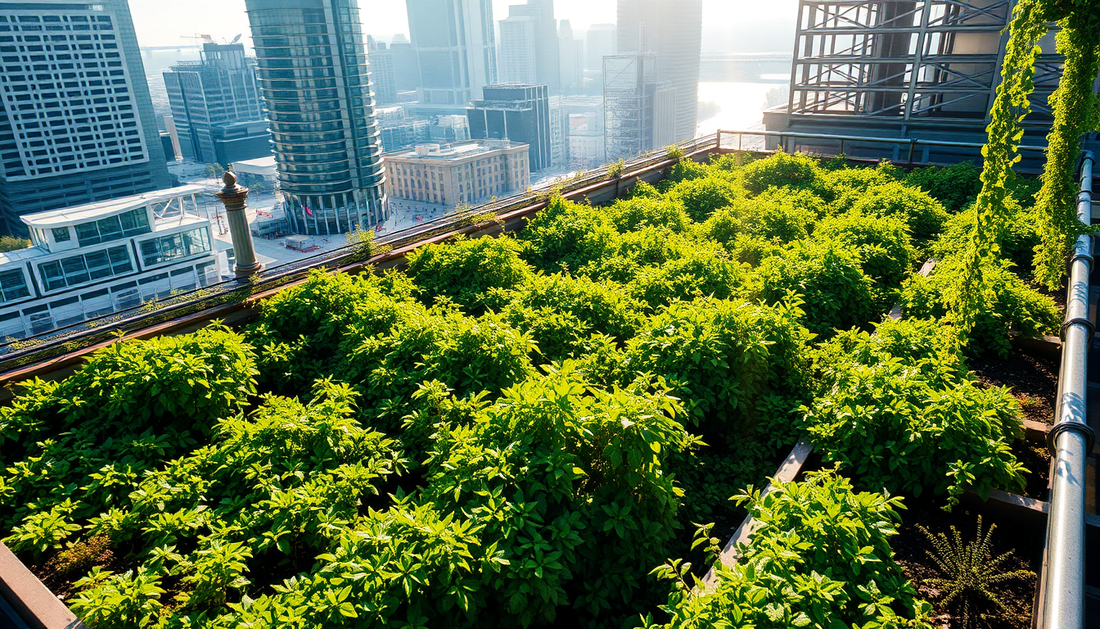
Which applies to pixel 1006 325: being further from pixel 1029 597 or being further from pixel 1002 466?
pixel 1029 597

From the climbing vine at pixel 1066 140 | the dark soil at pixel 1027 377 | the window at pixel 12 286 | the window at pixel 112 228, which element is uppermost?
the climbing vine at pixel 1066 140

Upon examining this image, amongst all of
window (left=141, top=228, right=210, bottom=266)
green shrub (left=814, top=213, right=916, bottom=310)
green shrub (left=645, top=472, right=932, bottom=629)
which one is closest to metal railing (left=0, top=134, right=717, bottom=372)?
green shrub (left=814, top=213, right=916, bottom=310)

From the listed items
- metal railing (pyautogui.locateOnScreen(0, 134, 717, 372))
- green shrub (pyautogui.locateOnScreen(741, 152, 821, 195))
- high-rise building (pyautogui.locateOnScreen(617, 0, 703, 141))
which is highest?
high-rise building (pyautogui.locateOnScreen(617, 0, 703, 141))

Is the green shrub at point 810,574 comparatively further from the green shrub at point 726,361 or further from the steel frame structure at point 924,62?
the steel frame structure at point 924,62

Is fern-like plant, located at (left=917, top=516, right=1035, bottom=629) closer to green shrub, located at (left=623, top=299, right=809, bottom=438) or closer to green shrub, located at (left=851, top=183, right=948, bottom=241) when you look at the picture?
green shrub, located at (left=623, top=299, right=809, bottom=438)

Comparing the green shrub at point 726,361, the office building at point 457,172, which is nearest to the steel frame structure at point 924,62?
the green shrub at point 726,361

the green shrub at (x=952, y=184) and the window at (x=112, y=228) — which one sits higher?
the green shrub at (x=952, y=184)

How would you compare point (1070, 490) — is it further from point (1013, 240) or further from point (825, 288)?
point (1013, 240)

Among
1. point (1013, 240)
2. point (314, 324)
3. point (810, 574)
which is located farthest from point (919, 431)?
point (314, 324)
